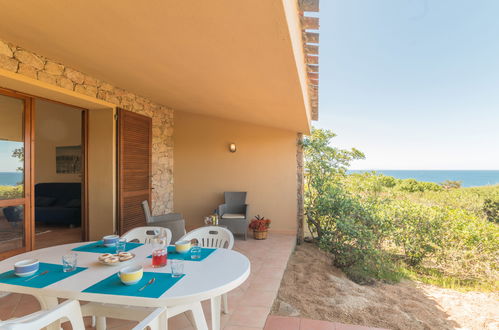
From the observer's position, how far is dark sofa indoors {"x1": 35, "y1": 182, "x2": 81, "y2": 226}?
5.77 metres

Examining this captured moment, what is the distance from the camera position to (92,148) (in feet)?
14.3

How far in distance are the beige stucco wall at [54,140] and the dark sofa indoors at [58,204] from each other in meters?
0.28

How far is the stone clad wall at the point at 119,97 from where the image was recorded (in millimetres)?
2906

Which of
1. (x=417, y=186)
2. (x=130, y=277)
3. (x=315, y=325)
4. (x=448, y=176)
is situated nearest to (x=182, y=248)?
(x=130, y=277)

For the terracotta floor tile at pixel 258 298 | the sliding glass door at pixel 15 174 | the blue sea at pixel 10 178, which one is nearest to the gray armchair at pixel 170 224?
the sliding glass door at pixel 15 174

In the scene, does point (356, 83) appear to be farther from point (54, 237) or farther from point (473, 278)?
→ point (54, 237)

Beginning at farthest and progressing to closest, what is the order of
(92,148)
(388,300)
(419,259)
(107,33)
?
1. (419,259)
2. (92,148)
3. (388,300)
4. (107,33)

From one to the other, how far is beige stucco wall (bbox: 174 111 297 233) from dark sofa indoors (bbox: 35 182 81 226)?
2.13 m

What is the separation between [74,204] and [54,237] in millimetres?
1102

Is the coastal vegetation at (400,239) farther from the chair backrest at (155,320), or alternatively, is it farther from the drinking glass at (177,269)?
the chair backrest at (155,320)

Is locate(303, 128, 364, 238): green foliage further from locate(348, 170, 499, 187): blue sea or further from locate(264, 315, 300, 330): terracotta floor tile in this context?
locate(348, 170, 499, 187): blue sea

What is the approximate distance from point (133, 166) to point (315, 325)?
12.2 ft

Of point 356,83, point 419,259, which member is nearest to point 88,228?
point 419,259

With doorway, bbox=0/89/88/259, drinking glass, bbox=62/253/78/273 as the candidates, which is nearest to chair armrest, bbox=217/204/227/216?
doorway, bbox=0/89/88/259
